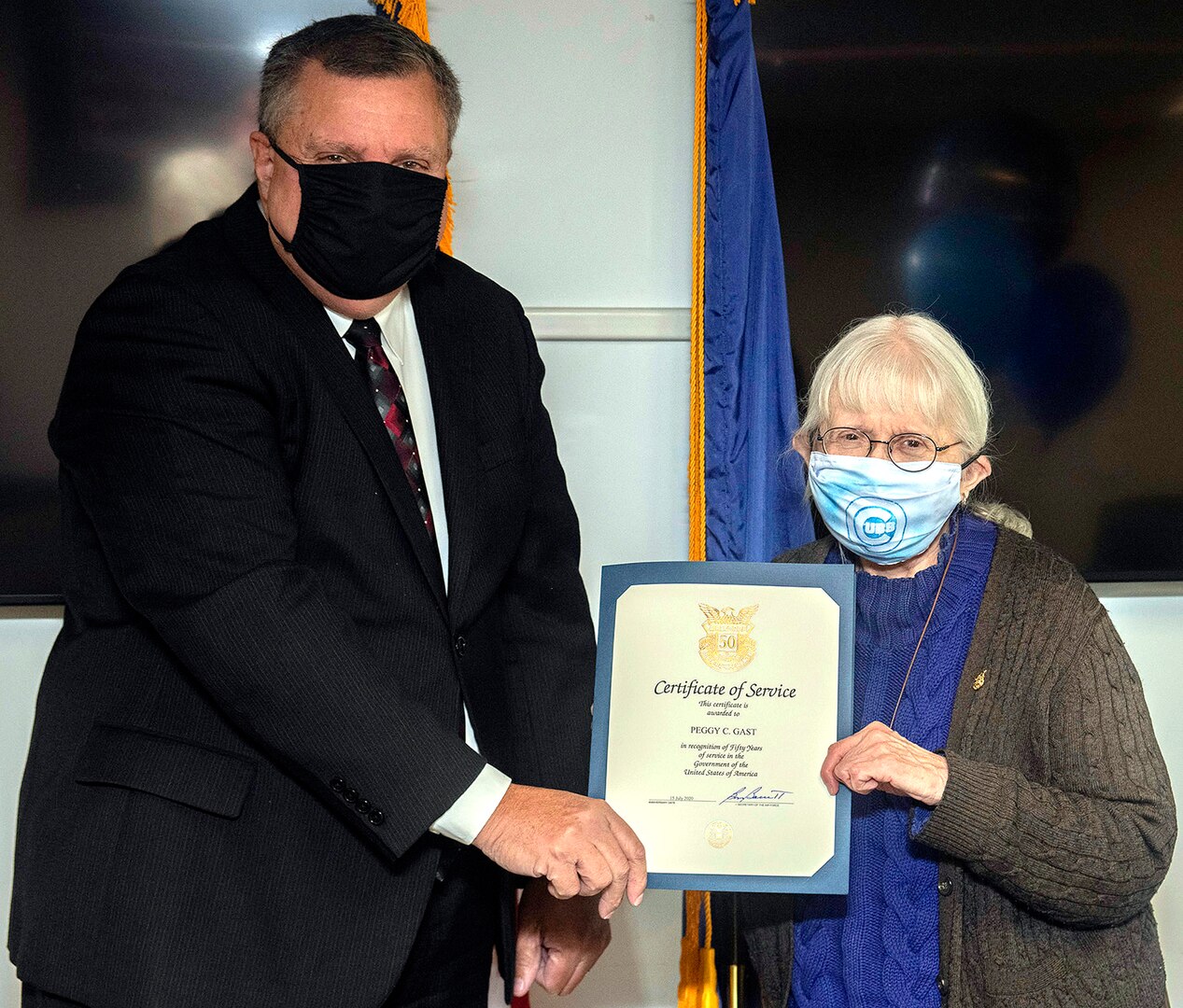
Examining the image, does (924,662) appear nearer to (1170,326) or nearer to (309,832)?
(309,832)

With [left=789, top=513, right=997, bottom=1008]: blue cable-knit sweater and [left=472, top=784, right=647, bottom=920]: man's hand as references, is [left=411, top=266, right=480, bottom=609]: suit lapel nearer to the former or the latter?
[left=472, top=784, right=647, bottom=920]: man's hand

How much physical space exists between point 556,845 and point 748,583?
43cm

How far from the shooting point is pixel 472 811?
1.40 m

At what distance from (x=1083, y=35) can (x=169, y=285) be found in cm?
→ 233

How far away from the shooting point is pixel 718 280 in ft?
8.52

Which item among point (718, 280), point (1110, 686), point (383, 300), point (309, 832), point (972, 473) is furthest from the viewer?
point (718, 280)

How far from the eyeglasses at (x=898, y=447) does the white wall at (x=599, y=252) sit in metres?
1.11

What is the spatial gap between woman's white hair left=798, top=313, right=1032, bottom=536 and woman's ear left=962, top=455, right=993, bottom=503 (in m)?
0.03

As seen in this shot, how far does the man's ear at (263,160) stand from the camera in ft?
5.32

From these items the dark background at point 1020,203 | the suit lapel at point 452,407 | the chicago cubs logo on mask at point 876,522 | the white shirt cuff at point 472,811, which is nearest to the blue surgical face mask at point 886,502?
the chicago cubs logo on mask at point 876,522

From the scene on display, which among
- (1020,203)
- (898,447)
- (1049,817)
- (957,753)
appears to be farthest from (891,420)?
(1020,203)

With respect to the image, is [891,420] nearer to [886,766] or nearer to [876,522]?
[876,522]

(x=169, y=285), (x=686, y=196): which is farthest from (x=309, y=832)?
(x=686, y=196)
